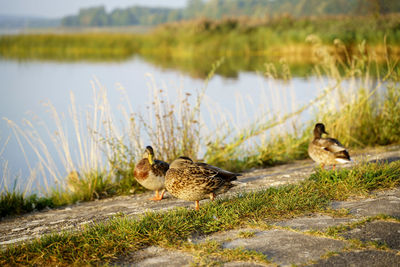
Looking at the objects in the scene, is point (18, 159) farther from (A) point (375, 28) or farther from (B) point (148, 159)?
(A) point (375, 28)

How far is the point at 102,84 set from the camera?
16234mm

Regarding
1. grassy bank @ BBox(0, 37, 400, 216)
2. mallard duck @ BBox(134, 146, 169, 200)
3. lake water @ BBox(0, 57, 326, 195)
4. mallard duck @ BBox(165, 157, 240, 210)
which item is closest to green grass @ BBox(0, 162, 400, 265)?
mallard duck @ BBox(165, 157, 240, 210)

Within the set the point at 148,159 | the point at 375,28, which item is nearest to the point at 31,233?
the point at 148,159

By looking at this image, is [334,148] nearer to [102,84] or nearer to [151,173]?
[151,173]

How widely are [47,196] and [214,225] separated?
13.8ft

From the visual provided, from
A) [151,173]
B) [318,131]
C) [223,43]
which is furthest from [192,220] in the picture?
Answer: [223,43]

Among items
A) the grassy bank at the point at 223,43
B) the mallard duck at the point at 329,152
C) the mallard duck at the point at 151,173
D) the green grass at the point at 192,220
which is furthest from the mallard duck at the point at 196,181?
the grassy bank at the point at 223,43

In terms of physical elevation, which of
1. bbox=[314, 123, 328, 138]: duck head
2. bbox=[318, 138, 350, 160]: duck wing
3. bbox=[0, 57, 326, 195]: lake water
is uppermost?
bbox=[0, 57, 326, 195]: lake water

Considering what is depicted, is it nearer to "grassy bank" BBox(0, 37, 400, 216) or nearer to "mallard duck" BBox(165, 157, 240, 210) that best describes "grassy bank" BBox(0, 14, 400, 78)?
"grassy bank" BBox(0, 37, 400, 216)

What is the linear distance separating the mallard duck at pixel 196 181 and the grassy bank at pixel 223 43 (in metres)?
16.4

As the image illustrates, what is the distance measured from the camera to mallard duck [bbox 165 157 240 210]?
4590 millimetres

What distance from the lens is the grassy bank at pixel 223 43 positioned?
24.7 meters

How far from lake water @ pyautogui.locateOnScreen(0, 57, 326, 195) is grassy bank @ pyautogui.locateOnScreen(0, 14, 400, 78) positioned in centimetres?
224

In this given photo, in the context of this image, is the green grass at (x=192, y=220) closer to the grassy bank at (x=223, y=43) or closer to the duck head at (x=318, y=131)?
the duck head at (x=318, y=131)
